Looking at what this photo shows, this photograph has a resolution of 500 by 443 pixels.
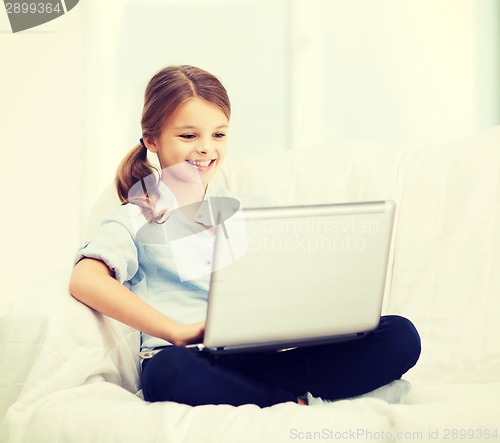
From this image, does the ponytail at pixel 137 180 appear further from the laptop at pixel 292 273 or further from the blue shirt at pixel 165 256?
the laptop at pixel 292 273

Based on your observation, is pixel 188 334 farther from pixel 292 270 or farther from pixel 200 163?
pixel 200 163

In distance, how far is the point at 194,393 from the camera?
94 centimetres

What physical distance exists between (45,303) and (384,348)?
563mm

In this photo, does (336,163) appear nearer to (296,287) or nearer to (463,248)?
(463,248)

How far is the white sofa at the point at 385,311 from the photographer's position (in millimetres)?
868

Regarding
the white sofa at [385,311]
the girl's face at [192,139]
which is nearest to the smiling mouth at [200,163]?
the girl's face at [192,139]

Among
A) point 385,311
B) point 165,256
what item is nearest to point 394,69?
point 385,311

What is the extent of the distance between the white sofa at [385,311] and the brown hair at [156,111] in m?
0.25

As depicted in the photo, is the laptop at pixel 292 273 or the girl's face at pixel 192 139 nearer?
the laptop at pixel 292 273

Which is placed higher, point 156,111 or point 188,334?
point 156,111

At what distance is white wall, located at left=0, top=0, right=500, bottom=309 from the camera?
2209 millimetres

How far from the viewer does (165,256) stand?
125 cm

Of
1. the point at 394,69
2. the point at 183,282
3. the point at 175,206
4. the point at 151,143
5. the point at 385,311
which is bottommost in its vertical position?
the point at 385,311

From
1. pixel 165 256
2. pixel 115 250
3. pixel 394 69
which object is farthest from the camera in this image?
pixel 394 69
